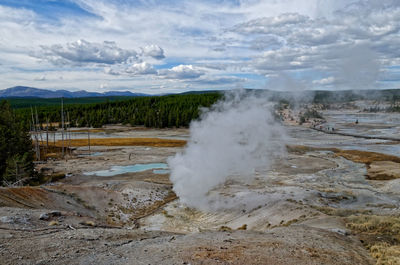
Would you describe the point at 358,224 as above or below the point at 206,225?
above

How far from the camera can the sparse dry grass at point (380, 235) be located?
475 inches

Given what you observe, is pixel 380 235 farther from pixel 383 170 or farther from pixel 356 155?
pixel 356 155

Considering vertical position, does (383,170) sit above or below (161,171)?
above

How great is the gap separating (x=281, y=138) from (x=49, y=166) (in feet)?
166

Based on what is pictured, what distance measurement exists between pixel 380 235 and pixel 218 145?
16912 mm

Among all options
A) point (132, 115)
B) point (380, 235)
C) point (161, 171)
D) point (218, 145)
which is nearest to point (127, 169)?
point (161, 171)

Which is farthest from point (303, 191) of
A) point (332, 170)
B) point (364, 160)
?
point (364, 160)

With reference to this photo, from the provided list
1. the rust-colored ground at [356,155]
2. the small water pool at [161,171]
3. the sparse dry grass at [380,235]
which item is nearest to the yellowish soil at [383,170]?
the rust-colored ground at [356,155]

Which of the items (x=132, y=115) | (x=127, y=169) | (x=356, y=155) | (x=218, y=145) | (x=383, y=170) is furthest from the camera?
(x=132, y=115)

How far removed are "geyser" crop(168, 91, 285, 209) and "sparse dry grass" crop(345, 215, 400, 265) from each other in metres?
10.7

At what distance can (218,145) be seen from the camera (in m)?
30.0

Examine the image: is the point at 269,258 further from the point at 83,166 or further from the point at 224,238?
the point at 83,166

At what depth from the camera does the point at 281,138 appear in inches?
2852

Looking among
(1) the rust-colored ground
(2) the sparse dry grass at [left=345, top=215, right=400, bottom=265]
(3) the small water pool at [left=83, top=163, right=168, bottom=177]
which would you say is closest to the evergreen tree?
(3) the small water pool at [left=83, top=163, right=168, bottom=177]
